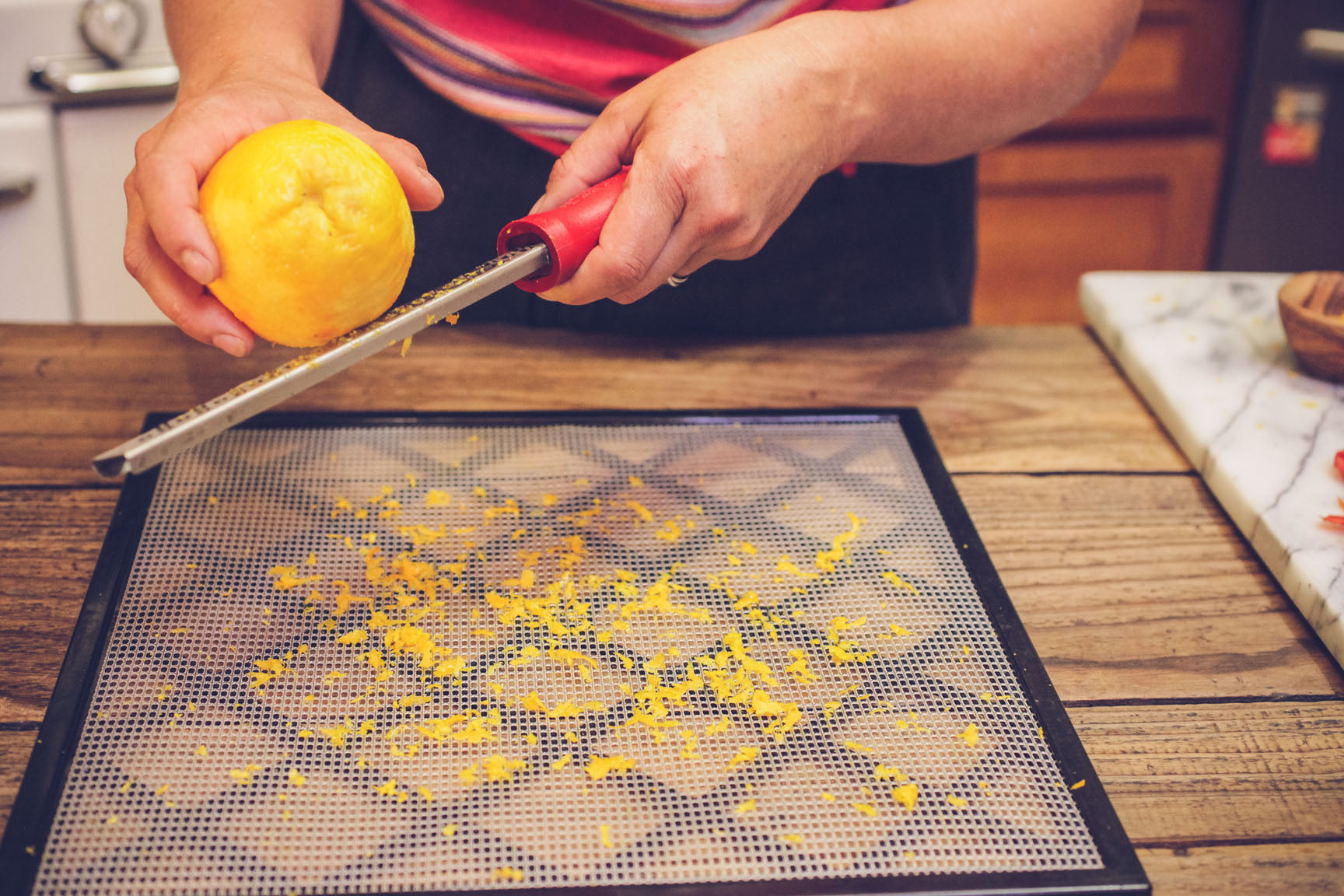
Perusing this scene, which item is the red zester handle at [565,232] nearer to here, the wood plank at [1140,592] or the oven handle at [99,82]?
the wood plank at [1140,592]

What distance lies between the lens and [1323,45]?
1.94m

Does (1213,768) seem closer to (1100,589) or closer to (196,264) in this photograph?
(1100,589)

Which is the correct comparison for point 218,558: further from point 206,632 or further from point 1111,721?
point 1111,721

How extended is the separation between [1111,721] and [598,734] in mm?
341

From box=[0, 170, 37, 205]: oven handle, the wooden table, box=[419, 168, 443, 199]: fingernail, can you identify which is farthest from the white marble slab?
box=[0, 170, 37, 205]: oven handle

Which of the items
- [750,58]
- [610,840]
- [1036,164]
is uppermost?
[750,58]

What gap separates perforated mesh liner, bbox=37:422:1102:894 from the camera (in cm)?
55

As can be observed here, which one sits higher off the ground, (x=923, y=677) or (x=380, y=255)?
(x=380, y=255)

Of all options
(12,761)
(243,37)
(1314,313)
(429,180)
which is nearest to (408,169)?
(429,180)

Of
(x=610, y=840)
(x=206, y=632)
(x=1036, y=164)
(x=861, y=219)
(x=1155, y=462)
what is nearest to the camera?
(x=610, y=840)

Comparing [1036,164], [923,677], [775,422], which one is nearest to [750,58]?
[775,422]

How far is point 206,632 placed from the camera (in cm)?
67

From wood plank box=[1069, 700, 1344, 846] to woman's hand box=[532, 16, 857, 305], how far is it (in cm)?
43

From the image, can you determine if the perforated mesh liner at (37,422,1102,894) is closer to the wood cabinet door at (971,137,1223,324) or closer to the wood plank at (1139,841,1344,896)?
the wood plank at (1139,841,1344,896)
